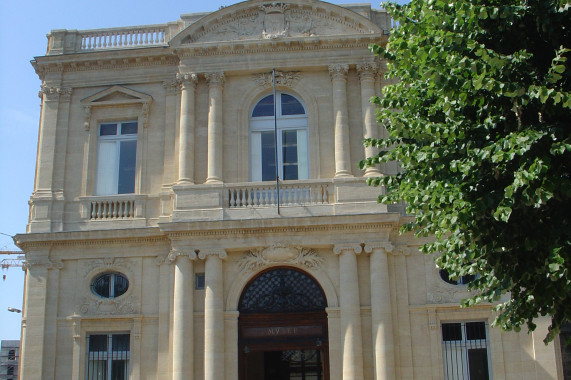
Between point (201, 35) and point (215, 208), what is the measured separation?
16.4 feet

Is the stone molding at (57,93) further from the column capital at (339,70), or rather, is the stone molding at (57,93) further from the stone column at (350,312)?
the stone column at (350,312)

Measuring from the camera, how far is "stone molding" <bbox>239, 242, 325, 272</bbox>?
18234 mm

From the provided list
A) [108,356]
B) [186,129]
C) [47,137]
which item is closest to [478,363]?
[108,356]

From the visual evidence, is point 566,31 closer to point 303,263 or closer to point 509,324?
point 509,324

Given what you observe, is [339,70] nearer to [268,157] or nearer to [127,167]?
[268,157]

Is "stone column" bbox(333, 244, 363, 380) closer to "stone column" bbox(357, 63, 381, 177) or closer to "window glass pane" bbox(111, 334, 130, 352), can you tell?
"stone column" bbox(357, 63, 381, 177)

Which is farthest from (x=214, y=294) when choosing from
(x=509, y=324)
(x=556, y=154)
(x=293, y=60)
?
(x=556, y=154)

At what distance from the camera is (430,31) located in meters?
11.8

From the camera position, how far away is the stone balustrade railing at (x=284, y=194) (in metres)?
18.5

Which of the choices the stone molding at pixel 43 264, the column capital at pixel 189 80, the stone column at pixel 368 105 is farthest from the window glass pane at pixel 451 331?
the stone molding at pixel 43 264

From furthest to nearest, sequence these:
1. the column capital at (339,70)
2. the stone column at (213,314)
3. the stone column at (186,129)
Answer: the column capital at (339,70), the stone column at (186,129), the stone column at (213,314)

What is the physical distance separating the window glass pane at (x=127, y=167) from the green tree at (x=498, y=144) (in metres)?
9.85

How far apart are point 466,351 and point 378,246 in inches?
131

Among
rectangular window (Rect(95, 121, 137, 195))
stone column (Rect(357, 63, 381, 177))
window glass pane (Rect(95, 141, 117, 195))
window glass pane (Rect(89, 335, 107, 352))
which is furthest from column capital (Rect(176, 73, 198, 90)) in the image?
window glass pane (Rect(89, 335, 107, 352))
